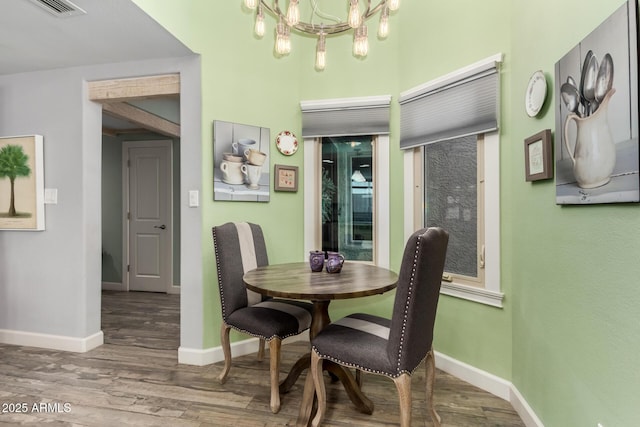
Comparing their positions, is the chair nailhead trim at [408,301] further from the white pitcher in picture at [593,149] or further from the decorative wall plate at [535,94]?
the decorative wall plate at [535,94]

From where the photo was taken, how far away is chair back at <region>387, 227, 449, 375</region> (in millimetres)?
1380

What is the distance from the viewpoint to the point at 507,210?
204 cm

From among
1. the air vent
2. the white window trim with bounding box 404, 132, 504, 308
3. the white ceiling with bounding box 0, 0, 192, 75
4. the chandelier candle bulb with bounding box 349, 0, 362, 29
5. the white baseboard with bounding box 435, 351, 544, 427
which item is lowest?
the white baseboard with bounding box 435, 351, 544, 427

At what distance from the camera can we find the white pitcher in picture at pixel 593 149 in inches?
44.9

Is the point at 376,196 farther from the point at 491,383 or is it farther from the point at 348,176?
the point at 491,383

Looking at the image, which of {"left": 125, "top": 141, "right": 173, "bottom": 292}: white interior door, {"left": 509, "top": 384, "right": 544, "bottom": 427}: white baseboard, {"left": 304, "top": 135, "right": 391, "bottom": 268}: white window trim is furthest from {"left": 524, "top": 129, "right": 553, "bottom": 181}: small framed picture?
{"left": 125, "top": 141, "right": 173, "bottom": 292}: white interior door

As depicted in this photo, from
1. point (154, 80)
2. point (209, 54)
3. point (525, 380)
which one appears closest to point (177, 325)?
point (154, 80)

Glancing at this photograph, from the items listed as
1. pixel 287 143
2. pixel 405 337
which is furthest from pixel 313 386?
pixel 287 143

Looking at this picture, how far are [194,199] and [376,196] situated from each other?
4.89ft

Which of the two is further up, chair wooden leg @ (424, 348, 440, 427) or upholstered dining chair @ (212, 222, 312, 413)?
upholstered dining chair @ (212, 222, 312, 413)

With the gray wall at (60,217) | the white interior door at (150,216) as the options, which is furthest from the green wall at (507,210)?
the white interior door at (150,216)

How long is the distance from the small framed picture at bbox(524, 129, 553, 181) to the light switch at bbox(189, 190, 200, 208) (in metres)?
2.19

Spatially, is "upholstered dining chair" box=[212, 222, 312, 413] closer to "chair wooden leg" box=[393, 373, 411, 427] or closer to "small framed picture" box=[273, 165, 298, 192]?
"small framed picture" box=[273, 165, 298, 192]

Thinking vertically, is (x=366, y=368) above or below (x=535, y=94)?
below
